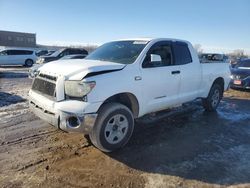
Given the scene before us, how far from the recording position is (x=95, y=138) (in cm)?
425

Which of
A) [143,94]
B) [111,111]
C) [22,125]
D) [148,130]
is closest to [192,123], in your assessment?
[148,130]

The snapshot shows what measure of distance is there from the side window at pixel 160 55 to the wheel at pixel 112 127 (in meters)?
1.05

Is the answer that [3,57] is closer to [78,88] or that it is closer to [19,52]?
[19,52]

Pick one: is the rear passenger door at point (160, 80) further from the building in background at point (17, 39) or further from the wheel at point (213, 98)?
the building in background at point (17, 39)

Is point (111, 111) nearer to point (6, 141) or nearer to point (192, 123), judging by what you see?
point (6, 141)

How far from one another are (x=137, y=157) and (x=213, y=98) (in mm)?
4113

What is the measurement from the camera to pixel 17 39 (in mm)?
70750

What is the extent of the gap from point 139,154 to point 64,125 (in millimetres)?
1366

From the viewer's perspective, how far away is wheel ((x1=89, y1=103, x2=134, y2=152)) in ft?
13.9

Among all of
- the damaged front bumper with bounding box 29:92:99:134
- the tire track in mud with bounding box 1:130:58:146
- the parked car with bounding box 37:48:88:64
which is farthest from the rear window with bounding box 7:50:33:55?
the damaged front bumper with bounding box 29:92:99:134

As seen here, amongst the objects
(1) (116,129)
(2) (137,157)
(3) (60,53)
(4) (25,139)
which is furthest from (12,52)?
(2) (137,157)

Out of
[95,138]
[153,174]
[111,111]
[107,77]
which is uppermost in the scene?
[107,77]

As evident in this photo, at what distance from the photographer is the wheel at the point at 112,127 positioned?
422 centimetres

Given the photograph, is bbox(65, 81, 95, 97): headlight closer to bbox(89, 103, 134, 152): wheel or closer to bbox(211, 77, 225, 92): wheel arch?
bbox(89, 103, 134, 152): wheel
